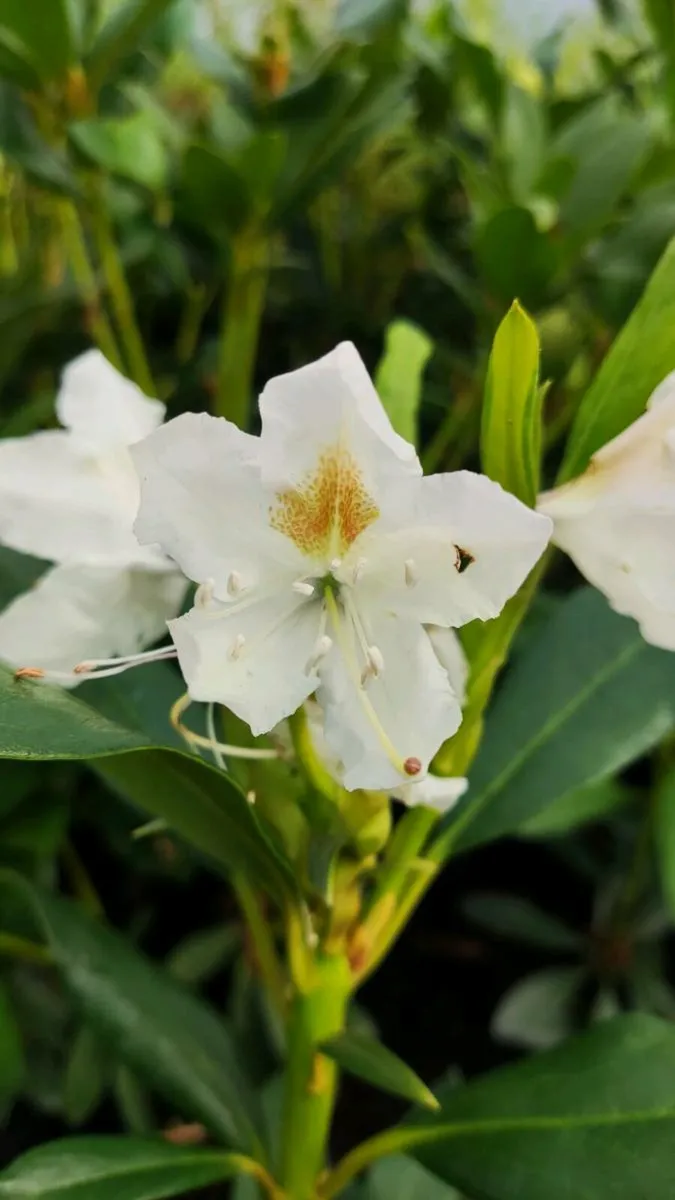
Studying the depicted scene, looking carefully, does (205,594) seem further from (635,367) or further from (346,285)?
(346,285)

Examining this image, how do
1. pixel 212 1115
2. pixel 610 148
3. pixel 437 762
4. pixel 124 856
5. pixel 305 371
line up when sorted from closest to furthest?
1. pixel 305 371
2. pixel 437 762
3. pixel 212 1115
4. pixel 610 148
5. pixel 124 856

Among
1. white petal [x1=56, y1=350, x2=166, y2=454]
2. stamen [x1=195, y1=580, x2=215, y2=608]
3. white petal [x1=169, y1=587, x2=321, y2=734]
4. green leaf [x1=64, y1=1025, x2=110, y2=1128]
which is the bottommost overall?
green leaf [x1=64, y1=1025, x2=110, y2=1128]

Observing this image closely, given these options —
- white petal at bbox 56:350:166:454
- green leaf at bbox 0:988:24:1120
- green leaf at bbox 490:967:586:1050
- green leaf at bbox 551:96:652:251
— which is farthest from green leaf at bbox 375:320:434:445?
green leaf at bbox 490:967:586:1050

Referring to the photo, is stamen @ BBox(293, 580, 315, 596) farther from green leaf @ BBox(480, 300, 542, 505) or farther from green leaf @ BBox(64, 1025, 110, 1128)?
green leaf @ BBox(64, 1025, 110, 1128)

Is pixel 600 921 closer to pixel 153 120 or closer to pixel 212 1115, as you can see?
pixel 212 1115

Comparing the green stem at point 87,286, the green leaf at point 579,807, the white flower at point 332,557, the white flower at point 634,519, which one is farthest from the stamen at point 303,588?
the green stem at point 87,286

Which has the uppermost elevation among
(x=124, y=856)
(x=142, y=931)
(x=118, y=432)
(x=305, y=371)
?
(x=305, y=371)

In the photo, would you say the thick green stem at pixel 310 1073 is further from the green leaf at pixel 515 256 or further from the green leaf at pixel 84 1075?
the green leaf at pixel 515 256

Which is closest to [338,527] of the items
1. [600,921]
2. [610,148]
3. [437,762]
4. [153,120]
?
[437,762]
